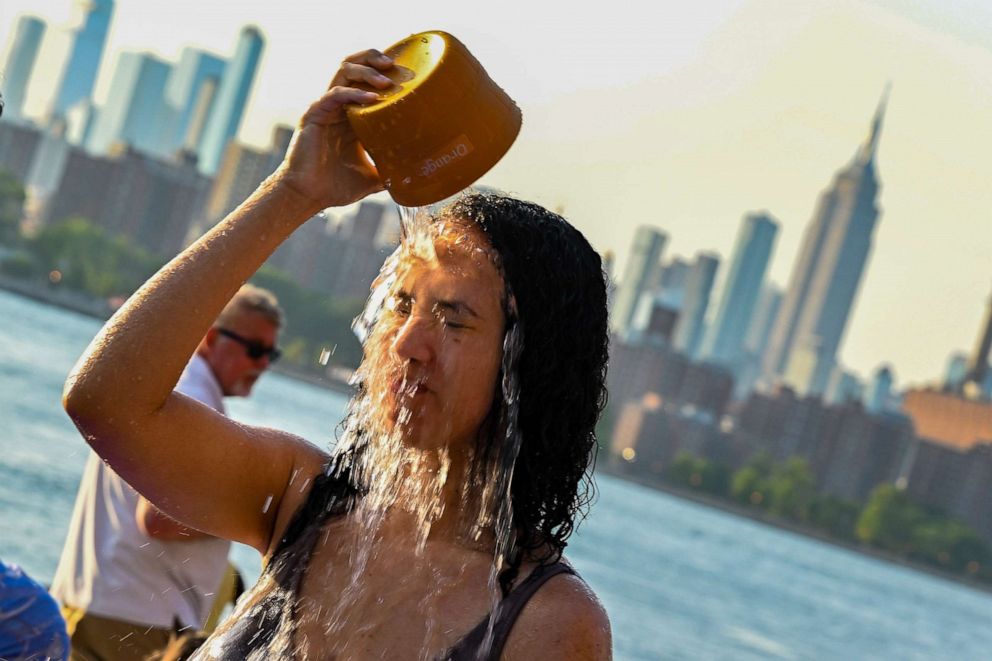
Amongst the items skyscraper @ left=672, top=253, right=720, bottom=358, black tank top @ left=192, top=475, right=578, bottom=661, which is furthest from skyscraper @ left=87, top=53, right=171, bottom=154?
black tank top @ left=192, top=475, right=578, bottom=661

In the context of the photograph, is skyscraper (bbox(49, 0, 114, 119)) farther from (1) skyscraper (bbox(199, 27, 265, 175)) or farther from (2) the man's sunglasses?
(2) the man's sunglasses

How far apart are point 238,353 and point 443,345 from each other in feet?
9.50

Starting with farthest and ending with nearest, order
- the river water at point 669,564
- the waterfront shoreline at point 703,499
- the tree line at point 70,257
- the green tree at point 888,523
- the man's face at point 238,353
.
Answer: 1. the green tree at point 888,523
2. the tree line at point 70,257
3. the waterfront shoreline at point 703,499
4. the river water at point 669,564
5. the man's face at point 238,353

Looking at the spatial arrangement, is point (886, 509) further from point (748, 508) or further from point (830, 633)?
point (830, 633)

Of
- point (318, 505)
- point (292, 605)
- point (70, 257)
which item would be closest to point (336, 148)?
point (318, 505)

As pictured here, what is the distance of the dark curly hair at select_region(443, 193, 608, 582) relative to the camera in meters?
2.00

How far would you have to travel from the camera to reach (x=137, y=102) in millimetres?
180625

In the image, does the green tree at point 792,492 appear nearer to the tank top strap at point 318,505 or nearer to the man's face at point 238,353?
the man's face at point 238,353

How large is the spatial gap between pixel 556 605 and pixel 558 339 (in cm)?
37

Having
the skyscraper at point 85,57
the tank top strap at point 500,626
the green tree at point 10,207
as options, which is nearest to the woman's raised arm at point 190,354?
the tank top strap at point 500,626

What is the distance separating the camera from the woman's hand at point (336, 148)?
2043 mm

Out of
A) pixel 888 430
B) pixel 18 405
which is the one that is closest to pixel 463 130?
pixel 18 405

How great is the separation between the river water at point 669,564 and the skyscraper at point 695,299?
46802 millimetres

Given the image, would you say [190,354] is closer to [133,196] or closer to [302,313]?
[302,313]
